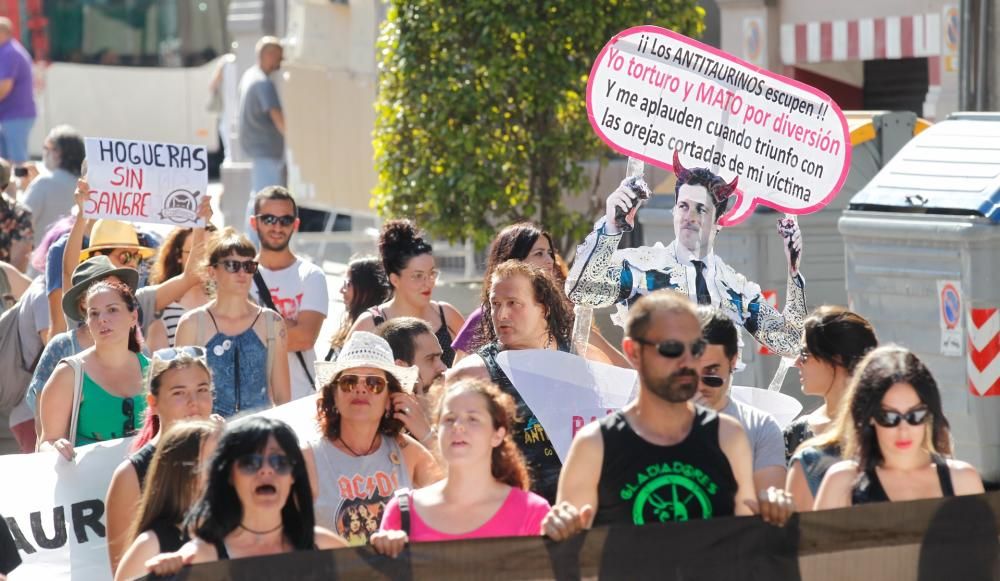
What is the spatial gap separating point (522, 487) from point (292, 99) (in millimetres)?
12785

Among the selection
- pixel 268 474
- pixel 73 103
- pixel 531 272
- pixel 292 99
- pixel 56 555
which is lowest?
pixel 56 555

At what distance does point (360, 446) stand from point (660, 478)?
4.95 ft

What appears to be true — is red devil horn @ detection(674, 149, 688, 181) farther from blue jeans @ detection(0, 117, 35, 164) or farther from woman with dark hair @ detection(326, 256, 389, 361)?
blue jeans @ detection(0, 117, 35, 164)

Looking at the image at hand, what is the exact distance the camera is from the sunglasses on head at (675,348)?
4488 mm

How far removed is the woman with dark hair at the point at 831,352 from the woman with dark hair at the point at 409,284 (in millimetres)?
2362

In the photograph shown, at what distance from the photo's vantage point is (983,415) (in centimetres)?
804

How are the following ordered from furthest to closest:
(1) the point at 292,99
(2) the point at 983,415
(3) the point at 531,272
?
(1) the point at 292,99 → (2) the point at 983,415 → (3) the point at 531,272

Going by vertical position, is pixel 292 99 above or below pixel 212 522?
above

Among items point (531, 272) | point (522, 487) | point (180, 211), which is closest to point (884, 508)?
point (522, 487)

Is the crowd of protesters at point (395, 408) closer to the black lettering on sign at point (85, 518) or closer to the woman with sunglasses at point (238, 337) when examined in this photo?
the woman with sunglasses at point (238, 337)

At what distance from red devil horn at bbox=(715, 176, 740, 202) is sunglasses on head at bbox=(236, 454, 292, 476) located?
2882mm

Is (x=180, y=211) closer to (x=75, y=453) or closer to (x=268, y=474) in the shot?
(x=75, y=453)

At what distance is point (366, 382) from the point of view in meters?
5.84

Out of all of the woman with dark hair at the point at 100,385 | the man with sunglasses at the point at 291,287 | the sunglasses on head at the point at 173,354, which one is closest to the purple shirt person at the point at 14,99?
the man with sunglasses at the point at 291,287
